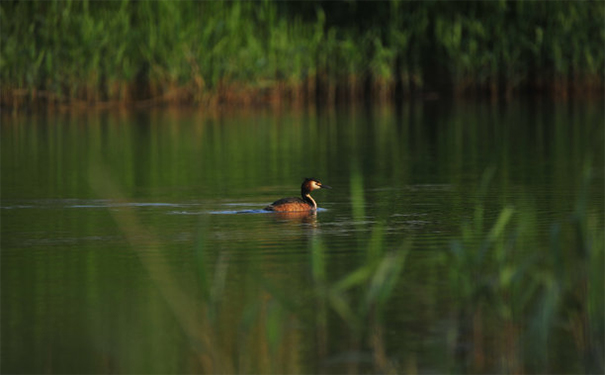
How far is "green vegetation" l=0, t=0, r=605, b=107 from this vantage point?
28.3 meters

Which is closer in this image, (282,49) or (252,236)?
(252,236)

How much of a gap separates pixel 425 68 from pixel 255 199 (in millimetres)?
19652

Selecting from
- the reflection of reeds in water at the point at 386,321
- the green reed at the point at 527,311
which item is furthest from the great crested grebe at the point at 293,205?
the green reed at the point at 527,311

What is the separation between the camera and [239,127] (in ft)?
85.8

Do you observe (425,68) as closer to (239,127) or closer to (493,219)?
(239,127)

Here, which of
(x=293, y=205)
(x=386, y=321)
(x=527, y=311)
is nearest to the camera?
(x=386, y=321)

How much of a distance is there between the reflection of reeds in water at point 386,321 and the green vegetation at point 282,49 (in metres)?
20.1

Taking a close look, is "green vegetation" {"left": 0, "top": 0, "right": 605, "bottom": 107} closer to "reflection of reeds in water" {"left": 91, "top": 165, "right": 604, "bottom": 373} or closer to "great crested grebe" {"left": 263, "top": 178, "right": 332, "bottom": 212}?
"great crested grebe" {"left": 263, "top": 178, "right": 332, "bottom": 212}

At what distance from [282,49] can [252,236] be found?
60.9 feet

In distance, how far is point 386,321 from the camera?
314 inches

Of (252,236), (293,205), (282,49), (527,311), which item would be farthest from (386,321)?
(282,49)

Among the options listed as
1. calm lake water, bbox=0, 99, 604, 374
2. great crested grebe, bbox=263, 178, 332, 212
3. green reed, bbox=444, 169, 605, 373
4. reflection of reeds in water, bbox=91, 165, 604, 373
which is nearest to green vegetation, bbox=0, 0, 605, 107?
calm lake water, bbox=0, 99, 604, 374

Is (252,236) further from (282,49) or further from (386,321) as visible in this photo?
(282,49)

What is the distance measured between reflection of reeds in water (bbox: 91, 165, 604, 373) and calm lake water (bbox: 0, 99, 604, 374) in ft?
0.08
